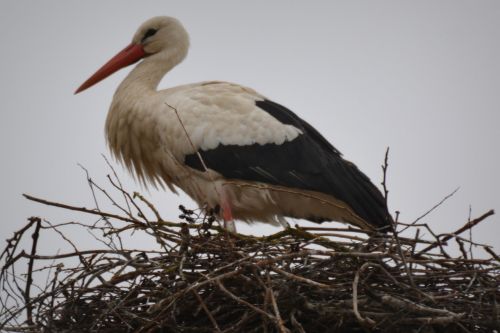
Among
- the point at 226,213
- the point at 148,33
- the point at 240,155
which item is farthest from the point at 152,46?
the point at 226,213

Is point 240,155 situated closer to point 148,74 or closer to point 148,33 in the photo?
point 148,74

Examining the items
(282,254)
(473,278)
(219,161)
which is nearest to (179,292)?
(282,254)

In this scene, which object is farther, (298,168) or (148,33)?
(148,33)

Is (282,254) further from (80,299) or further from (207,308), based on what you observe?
(80,299)

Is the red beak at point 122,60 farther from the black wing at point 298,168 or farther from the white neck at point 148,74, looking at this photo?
the black wing at point 298,168

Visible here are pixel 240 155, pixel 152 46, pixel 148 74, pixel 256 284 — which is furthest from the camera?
pixel 152 46

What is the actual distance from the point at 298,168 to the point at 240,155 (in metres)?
0.36

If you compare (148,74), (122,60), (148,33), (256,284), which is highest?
(148,33)

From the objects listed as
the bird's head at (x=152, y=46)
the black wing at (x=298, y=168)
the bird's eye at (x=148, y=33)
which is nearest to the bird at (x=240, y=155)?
the black wing at (x=298, y=168)

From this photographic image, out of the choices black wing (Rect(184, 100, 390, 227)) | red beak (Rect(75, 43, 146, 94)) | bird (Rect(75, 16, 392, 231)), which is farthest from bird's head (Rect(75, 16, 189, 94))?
black wing (Rect(184, 100, 390, 227))

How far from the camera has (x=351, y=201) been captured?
4812 mm

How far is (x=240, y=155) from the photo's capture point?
499 centimetres

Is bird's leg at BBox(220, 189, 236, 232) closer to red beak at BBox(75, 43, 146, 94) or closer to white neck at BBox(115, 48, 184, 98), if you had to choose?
white neck at BBox(115, 48, 184, 98)

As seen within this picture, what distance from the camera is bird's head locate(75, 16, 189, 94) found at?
19.3ft
